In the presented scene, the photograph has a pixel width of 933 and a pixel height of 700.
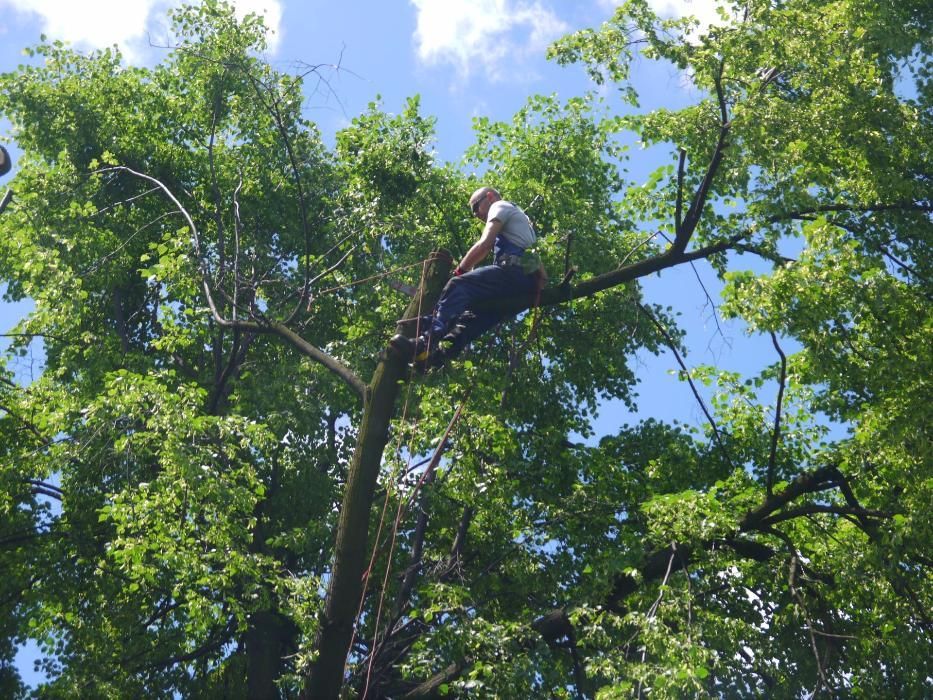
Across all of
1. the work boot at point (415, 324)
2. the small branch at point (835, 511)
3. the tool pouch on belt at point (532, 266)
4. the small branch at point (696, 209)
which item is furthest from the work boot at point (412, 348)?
the small branch at point (835, 511)

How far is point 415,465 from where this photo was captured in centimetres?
1038

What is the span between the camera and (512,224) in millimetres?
8180

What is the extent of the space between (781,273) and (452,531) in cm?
558

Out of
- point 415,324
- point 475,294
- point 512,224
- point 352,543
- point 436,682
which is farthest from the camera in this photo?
point 436,682

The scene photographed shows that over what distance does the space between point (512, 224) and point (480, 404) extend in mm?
2903

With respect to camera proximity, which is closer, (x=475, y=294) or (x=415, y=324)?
(x=415, y=324)

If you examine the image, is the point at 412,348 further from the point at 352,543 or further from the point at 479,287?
the point at 352,543

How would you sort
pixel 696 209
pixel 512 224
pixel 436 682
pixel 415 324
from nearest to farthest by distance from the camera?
1. pixel 696 209
2. pixel 415 324
3. pixel 512 224
4. pixel 436 682

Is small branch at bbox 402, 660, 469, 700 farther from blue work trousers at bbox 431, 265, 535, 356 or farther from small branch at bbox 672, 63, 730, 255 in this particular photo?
small branch at bbox 672, 63, 730, 255

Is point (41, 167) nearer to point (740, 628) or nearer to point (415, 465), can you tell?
point (415, 465)

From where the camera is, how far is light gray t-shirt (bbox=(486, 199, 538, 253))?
8.09 meters

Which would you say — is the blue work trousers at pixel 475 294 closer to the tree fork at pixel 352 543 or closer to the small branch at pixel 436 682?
the tree fork at pixel 352 543

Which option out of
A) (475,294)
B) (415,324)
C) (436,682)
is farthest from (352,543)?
(436,682)

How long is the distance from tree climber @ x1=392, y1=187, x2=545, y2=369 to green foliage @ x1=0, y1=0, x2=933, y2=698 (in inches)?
21.8
